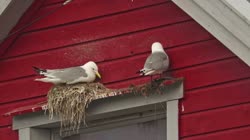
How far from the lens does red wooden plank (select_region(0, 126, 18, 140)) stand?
10047 millimetres

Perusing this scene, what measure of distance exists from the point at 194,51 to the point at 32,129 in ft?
4.29

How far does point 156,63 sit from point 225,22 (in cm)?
59

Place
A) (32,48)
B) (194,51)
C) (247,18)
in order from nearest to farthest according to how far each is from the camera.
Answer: (247,18), (194,51), (32,48)

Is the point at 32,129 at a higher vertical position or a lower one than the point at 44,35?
lower

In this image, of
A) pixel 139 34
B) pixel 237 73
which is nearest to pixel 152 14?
pixel 139 34

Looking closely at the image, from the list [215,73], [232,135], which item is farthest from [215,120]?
[215,73]

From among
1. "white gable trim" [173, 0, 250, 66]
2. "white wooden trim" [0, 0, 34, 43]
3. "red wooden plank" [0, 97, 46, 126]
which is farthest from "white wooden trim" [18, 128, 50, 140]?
"white gable trim" [173, 0, 250, 66]

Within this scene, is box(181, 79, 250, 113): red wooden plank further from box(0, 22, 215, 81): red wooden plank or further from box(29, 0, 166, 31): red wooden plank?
box(29, 0, 166, 31): red wooden plank

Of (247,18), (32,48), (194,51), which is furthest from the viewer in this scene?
(32,48)

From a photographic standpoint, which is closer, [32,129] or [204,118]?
[204,118]

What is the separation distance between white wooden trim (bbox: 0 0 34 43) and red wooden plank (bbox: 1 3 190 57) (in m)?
0.11

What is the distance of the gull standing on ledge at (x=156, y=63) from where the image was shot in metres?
9.45

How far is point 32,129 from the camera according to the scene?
32.8 feet

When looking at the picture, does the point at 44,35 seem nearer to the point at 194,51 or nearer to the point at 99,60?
the point at 99,60
